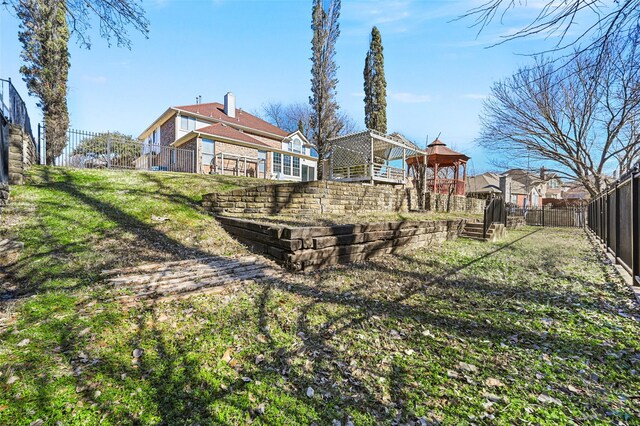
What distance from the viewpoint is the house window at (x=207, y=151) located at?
17375 millimetres

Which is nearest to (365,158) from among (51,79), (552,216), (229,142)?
(229,142)

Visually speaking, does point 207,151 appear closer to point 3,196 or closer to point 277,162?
point 277,162

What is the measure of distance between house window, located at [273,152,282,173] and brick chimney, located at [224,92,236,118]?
5819mm

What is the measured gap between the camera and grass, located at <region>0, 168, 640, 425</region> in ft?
5.70

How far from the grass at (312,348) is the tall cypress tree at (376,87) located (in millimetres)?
19740

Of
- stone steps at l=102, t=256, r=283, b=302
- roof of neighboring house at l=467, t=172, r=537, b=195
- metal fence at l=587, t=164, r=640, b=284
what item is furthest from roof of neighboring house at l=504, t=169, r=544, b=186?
stone steps at l=102, t=256, r=283, b=302

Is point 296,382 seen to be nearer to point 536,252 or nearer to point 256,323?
point 256,323

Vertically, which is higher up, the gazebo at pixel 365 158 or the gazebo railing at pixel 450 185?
the gazebo at pixel 365 158

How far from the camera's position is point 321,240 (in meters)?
4.62

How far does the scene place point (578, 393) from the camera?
1.98 meters

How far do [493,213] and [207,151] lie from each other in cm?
1589

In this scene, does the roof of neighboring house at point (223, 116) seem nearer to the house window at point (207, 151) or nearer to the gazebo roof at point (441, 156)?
the house window at point (207, 151)

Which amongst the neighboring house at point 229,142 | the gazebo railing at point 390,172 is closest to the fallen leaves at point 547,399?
the gazebo railing at point 390,172

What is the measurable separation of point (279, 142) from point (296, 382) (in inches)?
935
